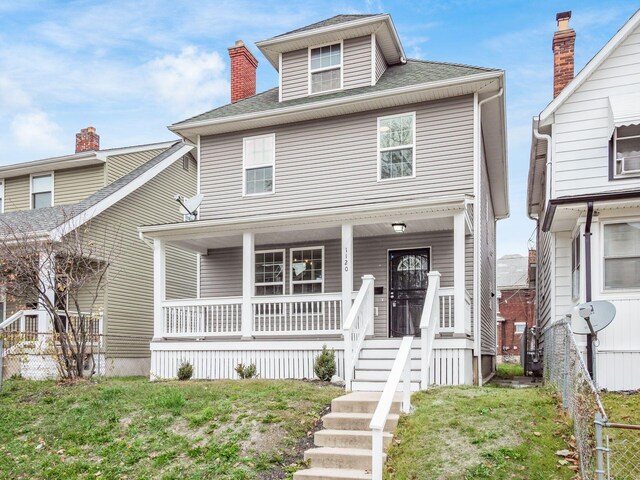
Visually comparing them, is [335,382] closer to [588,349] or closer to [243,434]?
[243,434]

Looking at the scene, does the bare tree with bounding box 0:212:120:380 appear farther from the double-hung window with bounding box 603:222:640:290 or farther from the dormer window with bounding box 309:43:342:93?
the double-hung window with bounding box 603:222:640:290

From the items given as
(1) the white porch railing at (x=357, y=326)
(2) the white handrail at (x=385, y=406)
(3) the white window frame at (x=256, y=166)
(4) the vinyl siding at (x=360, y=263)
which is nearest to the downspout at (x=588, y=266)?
(4) the vinyl siding at (x=360, y=263)

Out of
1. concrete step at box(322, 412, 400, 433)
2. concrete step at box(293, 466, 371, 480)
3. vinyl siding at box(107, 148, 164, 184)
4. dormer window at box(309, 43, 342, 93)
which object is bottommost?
concrete step at box(293, 466, 371, 480)

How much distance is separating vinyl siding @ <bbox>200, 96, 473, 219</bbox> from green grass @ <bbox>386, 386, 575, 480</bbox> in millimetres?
5736

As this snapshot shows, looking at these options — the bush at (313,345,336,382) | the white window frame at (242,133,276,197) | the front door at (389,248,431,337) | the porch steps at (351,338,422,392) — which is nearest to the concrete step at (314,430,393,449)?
the porch steps at (351,338,422,392)

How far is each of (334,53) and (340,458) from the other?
1107 cm

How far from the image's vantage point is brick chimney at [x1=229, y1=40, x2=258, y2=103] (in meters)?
18.3

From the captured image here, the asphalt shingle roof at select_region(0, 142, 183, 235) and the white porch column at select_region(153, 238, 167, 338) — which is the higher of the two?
the asphalt shingle roof at select_region(0, 142, 183, 235)

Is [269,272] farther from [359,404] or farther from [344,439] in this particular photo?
[344,439]

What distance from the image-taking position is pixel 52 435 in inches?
375

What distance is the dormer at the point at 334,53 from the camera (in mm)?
15195

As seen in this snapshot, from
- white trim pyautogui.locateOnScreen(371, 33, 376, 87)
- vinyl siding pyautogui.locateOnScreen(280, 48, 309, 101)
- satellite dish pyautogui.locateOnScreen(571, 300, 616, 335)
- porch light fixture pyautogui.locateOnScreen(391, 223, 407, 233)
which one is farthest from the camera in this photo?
vinyl siding pyautogui.locateOnScreen(280, 48, 309, 101)

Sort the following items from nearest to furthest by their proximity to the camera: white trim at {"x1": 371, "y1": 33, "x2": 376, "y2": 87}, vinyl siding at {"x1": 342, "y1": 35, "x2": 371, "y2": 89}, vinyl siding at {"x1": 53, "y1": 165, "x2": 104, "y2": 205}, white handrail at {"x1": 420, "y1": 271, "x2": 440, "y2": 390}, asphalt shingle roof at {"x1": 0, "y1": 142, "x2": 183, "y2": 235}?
white handrail at {"x1": 420, "y1": 271, "x2": 440, "y2": 390}, white trim at {"x1": 371, "y1": 33, "x2": 376, "y2": 87}, vinyl siding at {"x1": 342, "y1": 35, "x2": 371, "y2": 89}, asphalt shingle roof at {"x1": 0, "y1": 142, "x2": 183, "y2": 235}, vinyl siding at {"x1": 53, "y1": 165, "x2": 104, "y2": 205}

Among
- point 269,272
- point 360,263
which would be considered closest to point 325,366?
point 360,263
